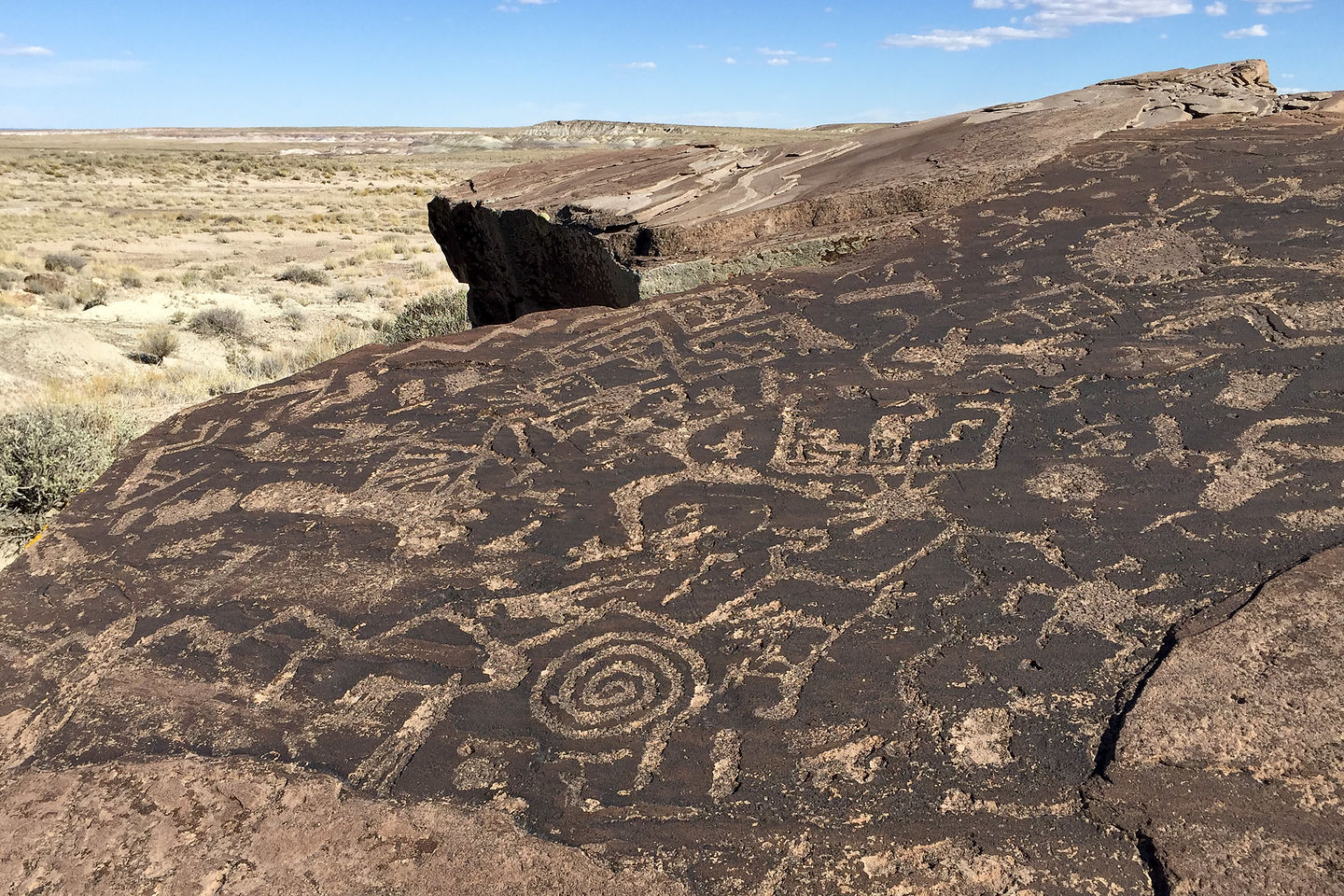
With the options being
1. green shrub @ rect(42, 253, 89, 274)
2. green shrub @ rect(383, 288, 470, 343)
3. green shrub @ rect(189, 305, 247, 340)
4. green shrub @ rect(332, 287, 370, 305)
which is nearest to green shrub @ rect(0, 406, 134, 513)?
green shrub @ rect(383, 288, 470, 343)

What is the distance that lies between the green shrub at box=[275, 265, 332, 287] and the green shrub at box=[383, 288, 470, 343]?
11.0 ft

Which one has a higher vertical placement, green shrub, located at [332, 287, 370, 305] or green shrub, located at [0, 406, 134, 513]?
green shrub, located at [0, 406, 134, 513]

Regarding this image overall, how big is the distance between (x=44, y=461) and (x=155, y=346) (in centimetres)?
448

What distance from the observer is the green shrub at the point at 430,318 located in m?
9.81

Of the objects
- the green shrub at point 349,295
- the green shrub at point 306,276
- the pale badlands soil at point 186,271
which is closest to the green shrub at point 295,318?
the pale badlands soil at point 186,271

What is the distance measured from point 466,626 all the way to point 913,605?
3.31ft

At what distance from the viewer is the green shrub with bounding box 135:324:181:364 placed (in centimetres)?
979

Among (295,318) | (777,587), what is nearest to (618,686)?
(777,587)

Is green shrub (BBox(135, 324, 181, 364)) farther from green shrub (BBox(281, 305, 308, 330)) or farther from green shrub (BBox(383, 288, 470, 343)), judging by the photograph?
green shrub (BBox(383, 288, 470, 343))

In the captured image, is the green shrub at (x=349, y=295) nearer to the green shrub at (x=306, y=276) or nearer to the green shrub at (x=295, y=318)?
the green shrub at (x=306, y=276)

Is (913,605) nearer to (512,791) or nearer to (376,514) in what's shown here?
(512,791)

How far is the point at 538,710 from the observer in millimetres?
2078

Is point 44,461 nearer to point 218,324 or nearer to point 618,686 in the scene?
point 618,686

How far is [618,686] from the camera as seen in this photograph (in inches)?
83.3
